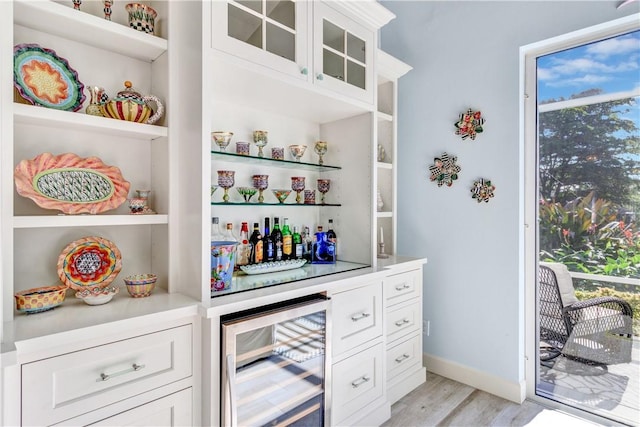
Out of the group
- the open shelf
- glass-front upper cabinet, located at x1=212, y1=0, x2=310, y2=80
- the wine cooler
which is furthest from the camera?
the open shelf

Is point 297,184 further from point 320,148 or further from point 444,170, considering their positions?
point 444,170

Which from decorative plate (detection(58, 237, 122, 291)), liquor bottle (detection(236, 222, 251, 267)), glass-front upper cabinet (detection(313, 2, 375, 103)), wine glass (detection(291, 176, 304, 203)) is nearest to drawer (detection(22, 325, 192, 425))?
decorative plate (detection(58, 237, 122, 291))

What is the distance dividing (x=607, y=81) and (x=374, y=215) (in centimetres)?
157

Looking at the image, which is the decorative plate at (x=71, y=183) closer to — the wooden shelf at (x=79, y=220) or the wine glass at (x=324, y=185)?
the wooden shelf at (x=79, y=220)

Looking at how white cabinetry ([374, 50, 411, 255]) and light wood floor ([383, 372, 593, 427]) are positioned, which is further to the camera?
white cabinetry ([374, 50, 411, 255])

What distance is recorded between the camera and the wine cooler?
4.30 ft

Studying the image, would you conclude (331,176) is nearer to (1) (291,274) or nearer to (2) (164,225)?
(1) (291,274)

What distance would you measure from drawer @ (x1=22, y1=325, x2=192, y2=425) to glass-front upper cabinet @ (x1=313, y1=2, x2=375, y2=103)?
140cm

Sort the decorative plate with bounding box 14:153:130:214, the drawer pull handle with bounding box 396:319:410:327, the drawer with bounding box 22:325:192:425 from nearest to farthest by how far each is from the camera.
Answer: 1. the drawer with bounding box 22:325:192:425
2. the decorative plate with bounding box 14:153:130:214
3. the drawer pull handle with bounding box 396:319:410:327

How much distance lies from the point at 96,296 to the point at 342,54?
65.1 inches

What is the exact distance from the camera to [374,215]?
212 centimetres

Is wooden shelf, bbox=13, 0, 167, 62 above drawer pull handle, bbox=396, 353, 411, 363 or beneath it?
above

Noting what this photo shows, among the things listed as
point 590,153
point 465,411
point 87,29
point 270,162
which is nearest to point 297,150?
point 270,162

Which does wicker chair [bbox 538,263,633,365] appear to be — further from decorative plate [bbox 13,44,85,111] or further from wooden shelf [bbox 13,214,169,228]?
decorative plate [bbox 13,44,85,111]
